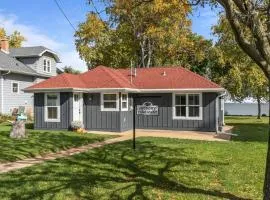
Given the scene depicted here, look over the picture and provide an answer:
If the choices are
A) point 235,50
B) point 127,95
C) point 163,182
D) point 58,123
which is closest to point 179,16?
point 235,50

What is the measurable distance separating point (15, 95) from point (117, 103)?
47.0ft

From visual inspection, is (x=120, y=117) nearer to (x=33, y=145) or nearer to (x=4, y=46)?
(x=33, y=145)

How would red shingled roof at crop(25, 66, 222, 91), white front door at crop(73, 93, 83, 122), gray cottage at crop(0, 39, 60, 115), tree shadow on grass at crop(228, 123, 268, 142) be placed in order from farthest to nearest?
1. gray cottage at crop(0, 39, 60, 115)
2. red shingled roof at crop(25, 66, 222, 91)
3. white front door at crop(73, 93, 83, 122)
4. tree shadow on grass at crop(228, 123, 268, 142)

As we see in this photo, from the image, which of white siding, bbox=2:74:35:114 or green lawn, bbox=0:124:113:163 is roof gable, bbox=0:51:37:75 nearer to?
white siding, bbox=2:74:35:114

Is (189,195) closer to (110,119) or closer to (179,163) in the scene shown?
(179,163)

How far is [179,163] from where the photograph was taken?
1241cm

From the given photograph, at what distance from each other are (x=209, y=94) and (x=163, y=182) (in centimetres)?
1476

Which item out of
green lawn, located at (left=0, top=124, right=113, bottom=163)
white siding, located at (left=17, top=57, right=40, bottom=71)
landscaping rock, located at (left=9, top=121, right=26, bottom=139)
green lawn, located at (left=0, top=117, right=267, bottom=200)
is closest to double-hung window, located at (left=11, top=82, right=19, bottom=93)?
white siding, located at (left=17, top=57, right=40, bottom=71)

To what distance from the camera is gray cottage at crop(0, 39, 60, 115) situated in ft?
110

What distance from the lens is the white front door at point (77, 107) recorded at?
23984 mm

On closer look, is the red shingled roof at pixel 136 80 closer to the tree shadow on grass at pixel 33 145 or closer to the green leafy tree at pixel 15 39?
the tree shadow on grass at pixel 33 145

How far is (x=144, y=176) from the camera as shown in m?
10.3

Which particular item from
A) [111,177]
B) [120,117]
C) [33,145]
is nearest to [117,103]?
[120,117]

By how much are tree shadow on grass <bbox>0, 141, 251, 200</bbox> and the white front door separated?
9905 mm
